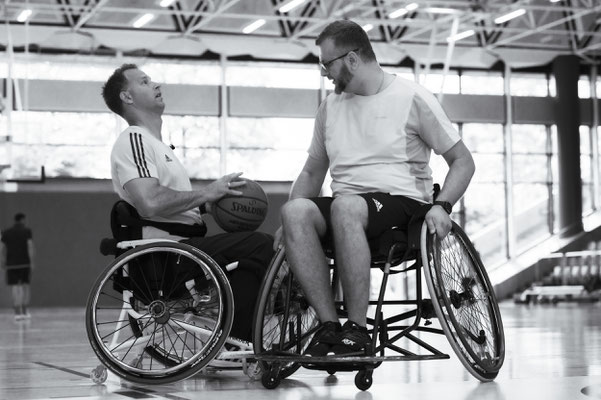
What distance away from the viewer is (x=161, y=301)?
319 cm

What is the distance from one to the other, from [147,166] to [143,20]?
49.2 feet

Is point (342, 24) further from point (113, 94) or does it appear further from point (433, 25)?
point (433, 25)

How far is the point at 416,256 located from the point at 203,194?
0.77m

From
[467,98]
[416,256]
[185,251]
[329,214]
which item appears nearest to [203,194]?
[185,251]

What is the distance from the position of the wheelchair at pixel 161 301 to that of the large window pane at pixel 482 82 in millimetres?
17546

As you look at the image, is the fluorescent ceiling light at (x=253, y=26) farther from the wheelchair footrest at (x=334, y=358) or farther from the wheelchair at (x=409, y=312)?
the wheelchair footrest at (x=334, y=358)

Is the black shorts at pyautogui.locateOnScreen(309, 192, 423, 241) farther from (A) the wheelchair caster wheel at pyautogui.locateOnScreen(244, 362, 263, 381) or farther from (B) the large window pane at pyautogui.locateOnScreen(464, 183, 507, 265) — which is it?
(B) the large window pane at pyautogui.locateOnScreen(464, 183, 507, 265)

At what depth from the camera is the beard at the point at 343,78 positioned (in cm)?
311

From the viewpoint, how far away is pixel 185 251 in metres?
3.11

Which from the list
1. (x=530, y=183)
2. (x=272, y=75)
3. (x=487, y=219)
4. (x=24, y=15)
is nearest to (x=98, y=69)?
(x=24, y=15)

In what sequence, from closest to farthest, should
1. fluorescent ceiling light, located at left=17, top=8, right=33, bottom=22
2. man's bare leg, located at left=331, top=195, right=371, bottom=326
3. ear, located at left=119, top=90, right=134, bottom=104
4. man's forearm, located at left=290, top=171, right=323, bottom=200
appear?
man's bare leg, located at left=331, top=195, right=371, bottom=326 → man's forearm, located at left=290, top=171, right=323, bottom=200 → ear, located at left=119, top=90, right=134, bottom=104 → fluorescent ceiling light, located at left=17, top=8, right=33, bottom=22

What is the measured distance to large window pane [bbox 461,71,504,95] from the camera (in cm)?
2044

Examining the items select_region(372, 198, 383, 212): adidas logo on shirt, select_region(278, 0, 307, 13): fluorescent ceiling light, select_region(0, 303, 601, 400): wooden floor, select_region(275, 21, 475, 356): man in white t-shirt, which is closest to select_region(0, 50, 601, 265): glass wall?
select_region(278, 0, 307, 13): fluorescent ceiling light

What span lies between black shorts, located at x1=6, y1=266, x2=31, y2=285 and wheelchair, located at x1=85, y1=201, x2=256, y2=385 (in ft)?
30.7
